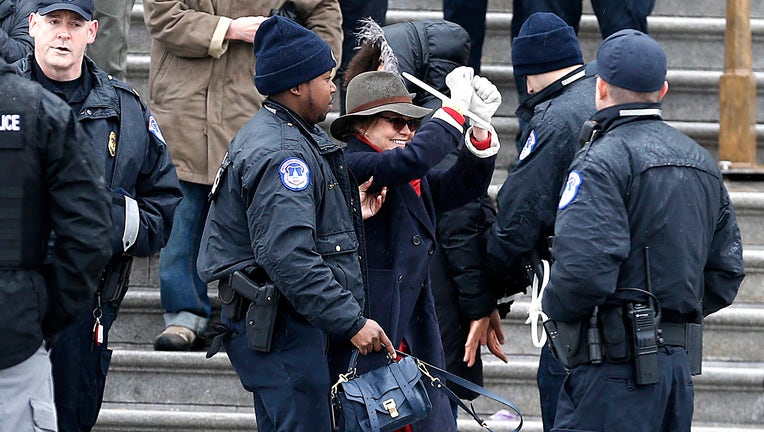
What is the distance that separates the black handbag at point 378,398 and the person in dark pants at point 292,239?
0.06 metres

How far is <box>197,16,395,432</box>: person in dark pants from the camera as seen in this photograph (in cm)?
422

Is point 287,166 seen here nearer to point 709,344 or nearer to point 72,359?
point 72,359

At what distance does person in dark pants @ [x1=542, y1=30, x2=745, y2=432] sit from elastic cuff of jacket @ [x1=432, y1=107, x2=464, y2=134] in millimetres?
504

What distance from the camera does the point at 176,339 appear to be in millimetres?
5824

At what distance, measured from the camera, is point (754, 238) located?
6527 mm

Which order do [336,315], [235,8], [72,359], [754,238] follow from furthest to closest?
[754,238], [235,8], [72,359], [336,315]

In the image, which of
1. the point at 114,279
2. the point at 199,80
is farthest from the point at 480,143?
the point at 199,80

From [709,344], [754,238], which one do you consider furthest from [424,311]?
[754,238]

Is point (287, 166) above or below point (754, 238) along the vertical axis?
above

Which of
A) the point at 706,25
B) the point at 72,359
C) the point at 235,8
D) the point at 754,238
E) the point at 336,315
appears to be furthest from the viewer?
the point at 706,25

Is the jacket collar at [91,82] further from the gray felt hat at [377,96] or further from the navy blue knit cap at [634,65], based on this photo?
the navy blue knit cap at [634,65]

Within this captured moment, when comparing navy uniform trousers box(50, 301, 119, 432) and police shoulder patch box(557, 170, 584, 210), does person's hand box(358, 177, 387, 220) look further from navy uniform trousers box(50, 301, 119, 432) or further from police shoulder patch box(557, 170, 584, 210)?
navy uniform trousers box(50, 301, 119, 432)

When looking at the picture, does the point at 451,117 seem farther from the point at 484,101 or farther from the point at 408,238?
the point at 408,238

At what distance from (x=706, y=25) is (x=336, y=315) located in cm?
385
